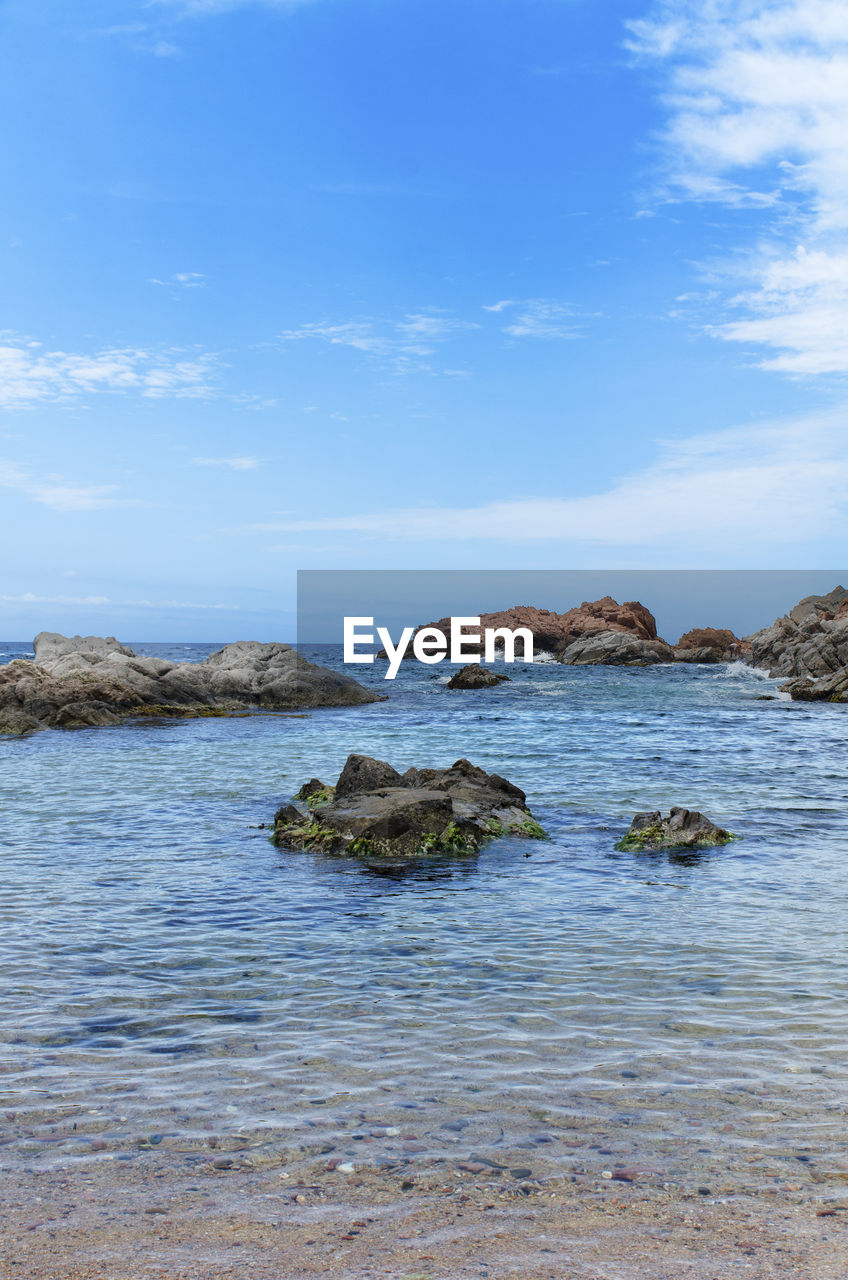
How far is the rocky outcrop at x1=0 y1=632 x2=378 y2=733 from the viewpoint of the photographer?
114ft

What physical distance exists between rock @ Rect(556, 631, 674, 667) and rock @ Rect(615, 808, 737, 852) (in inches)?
3118

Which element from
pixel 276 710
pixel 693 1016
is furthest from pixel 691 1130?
pixel 276 710

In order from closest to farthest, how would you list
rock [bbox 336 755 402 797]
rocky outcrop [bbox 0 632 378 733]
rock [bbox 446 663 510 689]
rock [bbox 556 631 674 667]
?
rock [bbox 336 755 402 797] → rocky outcrop [bbox 0 632 378 733] → rock [bbox 446 663 510 689] → rock [bbox 556 631 674 667]

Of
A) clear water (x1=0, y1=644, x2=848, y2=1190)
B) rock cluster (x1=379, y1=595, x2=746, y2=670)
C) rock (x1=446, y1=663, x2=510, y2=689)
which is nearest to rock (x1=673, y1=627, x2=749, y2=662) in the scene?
rock cluster (x1=379, y1=595, x2=746, y2=670)

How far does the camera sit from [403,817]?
15.0 meters

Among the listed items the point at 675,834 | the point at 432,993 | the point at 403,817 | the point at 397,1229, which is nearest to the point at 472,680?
the point at 675,834

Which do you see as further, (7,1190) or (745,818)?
(745,818)

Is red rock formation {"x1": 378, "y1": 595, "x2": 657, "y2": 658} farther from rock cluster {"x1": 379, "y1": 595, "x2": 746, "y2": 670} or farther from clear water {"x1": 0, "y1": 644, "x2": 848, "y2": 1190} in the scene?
clear water {"x1": 0, "y1": 644, "x2": 848, "y2": 1190}

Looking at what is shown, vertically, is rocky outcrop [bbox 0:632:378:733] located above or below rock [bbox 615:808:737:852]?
above

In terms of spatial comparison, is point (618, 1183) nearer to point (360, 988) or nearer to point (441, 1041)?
point (441, 1041)

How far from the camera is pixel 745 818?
17.7m

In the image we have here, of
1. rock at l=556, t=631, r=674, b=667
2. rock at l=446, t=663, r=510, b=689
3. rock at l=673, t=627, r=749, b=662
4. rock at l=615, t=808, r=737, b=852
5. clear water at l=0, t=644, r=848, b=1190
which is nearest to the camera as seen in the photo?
clear water at l=0, t=644, r=848, b=1190

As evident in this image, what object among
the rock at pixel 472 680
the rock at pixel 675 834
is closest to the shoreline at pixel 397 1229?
the rock at pixel 675 834

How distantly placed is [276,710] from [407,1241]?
38784 millimetres
